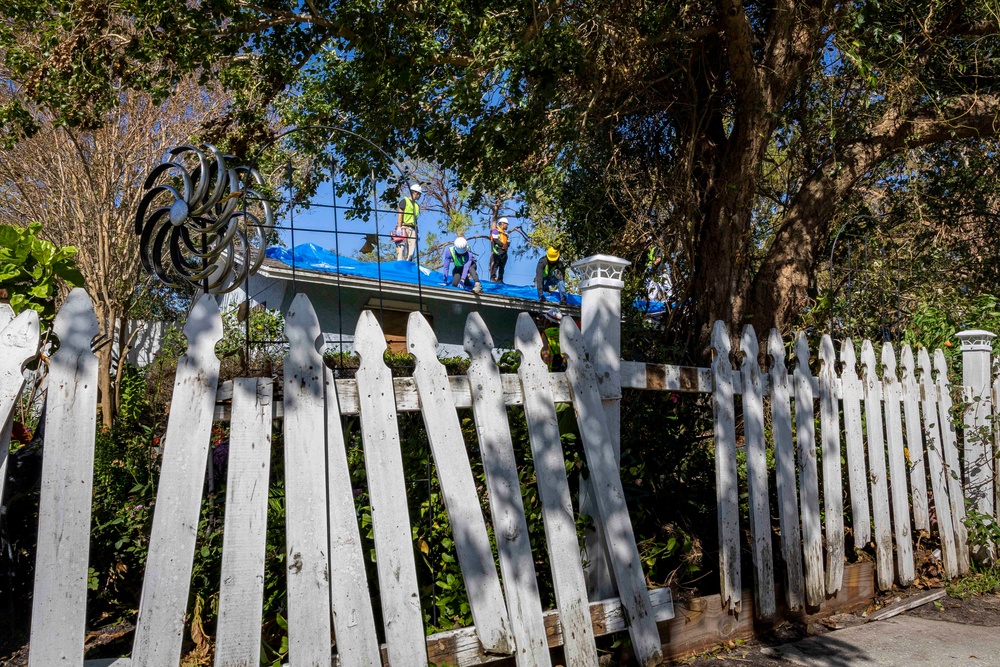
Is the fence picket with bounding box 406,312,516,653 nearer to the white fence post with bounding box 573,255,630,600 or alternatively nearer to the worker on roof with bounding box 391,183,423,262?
the white fence post with bounding box 573,255,630,600

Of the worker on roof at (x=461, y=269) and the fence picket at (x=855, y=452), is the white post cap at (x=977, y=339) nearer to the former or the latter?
the fence picket at (x=855, y=452)

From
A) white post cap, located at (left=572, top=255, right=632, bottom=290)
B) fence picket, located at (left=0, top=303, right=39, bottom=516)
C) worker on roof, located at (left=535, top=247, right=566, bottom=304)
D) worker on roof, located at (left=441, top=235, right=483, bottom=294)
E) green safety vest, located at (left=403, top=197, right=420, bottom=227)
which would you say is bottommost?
fence picket, located at (left=0, top=303, right=39, bottom=516)

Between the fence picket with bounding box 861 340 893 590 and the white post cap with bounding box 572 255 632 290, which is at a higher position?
the white post cap with bounding box 572 255 632 290

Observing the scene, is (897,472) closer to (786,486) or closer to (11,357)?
(786,486)

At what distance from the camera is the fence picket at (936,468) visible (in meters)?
5.16

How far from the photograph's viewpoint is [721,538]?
3719 mm

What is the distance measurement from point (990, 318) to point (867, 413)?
323 centimetres

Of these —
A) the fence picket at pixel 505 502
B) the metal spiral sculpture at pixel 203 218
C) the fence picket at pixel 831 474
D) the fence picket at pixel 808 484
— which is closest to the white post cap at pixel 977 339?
the fence picket at pixel 831 474

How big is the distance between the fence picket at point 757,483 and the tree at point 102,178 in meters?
12.1

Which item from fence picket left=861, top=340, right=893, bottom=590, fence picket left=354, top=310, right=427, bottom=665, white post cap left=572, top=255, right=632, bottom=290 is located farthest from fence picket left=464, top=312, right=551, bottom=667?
fence picket left=861, top=340, right=893, bottom=590

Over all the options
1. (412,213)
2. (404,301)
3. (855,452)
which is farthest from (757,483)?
(404,301)

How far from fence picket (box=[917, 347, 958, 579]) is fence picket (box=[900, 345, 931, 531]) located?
0.12 metres

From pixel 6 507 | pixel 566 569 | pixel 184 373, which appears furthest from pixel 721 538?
pixel 6 507

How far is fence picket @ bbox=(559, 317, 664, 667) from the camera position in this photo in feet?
10.7
